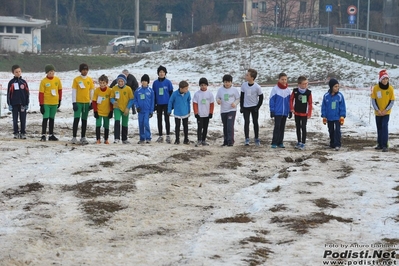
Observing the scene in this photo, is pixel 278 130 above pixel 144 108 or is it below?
below

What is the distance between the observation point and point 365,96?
112 ft

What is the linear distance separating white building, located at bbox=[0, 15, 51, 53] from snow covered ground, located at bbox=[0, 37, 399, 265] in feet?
194

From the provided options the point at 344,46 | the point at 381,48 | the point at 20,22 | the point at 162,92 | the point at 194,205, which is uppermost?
the point at 20,22

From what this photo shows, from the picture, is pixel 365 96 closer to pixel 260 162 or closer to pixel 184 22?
pixel 260 162

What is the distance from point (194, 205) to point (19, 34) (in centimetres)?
6853

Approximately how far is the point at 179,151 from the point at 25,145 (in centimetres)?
304

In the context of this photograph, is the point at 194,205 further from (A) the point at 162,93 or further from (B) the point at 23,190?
(A) the point at 162,93

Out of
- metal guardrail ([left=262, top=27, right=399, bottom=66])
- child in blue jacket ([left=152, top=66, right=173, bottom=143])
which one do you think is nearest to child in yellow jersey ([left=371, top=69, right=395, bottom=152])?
child in blue jacket ([left=152, top=66, right=173, bottom=143])

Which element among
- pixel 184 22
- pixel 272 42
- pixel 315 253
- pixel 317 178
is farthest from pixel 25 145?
pixel 184 22

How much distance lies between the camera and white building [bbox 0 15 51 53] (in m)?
74.9

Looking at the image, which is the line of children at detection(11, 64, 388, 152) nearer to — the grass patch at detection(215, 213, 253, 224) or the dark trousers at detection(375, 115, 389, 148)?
the dark trousers at detection(375, 115, 389, 148)

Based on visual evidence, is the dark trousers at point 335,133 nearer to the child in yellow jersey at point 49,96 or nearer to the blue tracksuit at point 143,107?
the blue tracksuit at point 143,107

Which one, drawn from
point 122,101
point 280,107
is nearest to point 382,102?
point 280,107

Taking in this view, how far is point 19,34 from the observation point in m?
76.2
